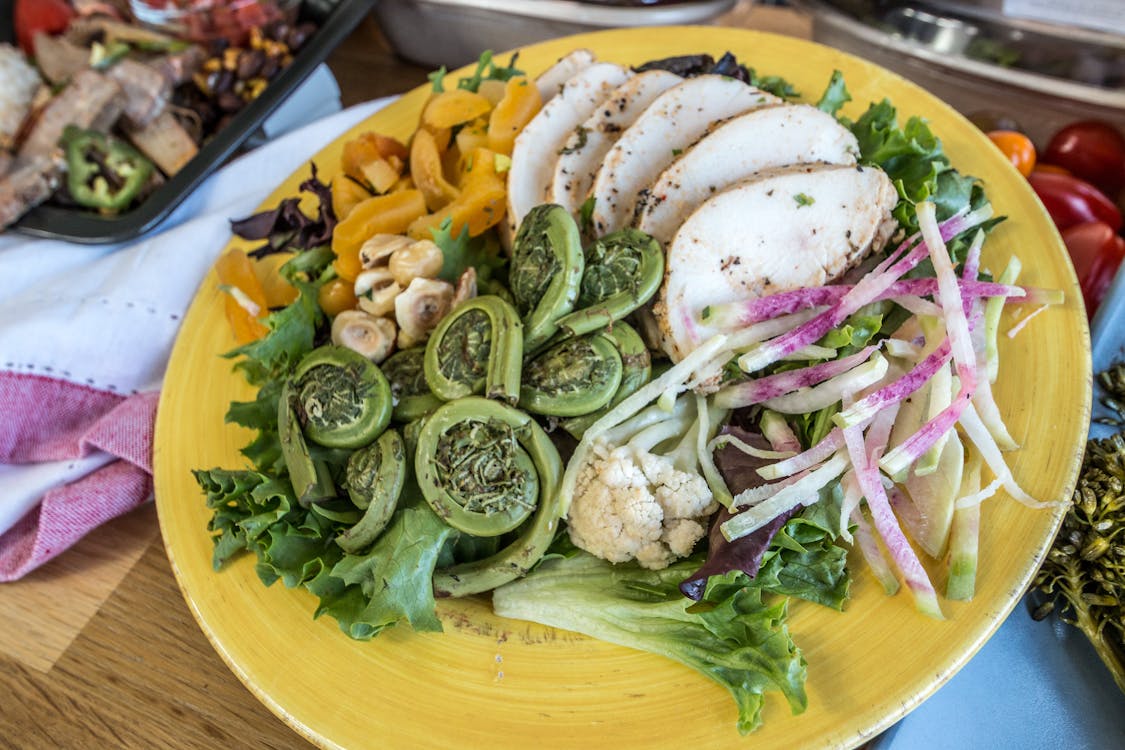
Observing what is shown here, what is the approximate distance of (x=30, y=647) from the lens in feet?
7.09

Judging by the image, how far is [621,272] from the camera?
1.90 meters

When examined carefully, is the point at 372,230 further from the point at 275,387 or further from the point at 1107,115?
the point at 1107,115

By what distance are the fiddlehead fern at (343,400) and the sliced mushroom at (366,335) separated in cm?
8

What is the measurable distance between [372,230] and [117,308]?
925mm

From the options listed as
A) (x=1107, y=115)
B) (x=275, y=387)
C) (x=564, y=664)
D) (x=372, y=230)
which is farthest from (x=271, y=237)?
(x=1107, y=115)

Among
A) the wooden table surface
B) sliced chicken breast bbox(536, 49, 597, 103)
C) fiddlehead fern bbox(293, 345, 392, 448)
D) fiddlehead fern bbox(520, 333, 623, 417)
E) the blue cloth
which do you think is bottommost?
the wooden table surface

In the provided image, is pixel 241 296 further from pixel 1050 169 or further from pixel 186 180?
pixel 1050 169

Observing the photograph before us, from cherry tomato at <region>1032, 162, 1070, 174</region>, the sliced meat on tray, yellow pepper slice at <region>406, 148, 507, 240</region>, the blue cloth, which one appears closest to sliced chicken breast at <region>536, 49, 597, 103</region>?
yellow pepper slice at <region>406, 148, 507, 240</region>

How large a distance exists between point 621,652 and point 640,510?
29cm

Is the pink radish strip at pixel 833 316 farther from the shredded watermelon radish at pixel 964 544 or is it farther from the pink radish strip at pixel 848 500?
the shredded watermelon radish at pixel 964 544

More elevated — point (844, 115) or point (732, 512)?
point (844, 115)

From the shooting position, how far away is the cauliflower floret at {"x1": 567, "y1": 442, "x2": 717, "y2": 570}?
5.70 feet

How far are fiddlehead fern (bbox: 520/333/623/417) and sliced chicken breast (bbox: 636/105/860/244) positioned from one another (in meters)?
0.37

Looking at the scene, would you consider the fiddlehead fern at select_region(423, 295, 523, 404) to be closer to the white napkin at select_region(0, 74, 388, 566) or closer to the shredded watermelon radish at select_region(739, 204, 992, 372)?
the shredded watermelon radish at select_region(739, 204, 992, 372)
